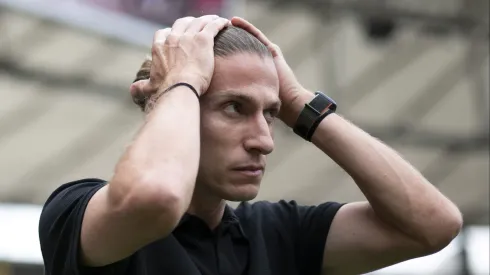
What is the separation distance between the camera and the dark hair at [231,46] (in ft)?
4.63

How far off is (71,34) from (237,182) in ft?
11.5

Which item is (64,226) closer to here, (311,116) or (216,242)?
(216,242)

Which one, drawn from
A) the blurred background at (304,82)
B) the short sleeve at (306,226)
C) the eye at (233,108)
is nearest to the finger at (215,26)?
the eye at (233,108)

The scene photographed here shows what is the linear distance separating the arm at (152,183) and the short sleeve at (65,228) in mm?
15

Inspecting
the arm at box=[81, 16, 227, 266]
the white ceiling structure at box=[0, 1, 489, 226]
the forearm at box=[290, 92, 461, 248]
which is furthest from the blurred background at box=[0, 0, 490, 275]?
the arm at box=[81, 16, 227, 266]

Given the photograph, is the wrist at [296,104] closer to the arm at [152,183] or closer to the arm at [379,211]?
the arm at [379,211]

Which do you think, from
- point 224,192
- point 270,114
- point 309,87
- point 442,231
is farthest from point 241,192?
point 309,87

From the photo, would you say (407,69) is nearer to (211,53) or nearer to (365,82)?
(365,82)

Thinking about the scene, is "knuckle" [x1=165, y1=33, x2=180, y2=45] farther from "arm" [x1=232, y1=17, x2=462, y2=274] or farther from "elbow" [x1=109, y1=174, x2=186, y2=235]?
"elbow" [x1=109, y1=174, x2=186, y2=235]

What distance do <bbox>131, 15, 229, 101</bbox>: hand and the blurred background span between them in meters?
2.07

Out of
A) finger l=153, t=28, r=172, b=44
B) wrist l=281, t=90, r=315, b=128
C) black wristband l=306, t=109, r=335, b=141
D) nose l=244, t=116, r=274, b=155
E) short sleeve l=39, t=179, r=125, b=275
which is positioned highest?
finger l=153, t=28, r=172, b=44

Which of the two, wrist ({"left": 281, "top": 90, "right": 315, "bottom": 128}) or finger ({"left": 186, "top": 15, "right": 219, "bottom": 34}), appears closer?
finger ({"left": 186, "top": 15, "right": 219, "bottom": 34})

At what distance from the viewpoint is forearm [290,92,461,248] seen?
4.91ft

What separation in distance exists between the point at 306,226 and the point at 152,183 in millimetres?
443
